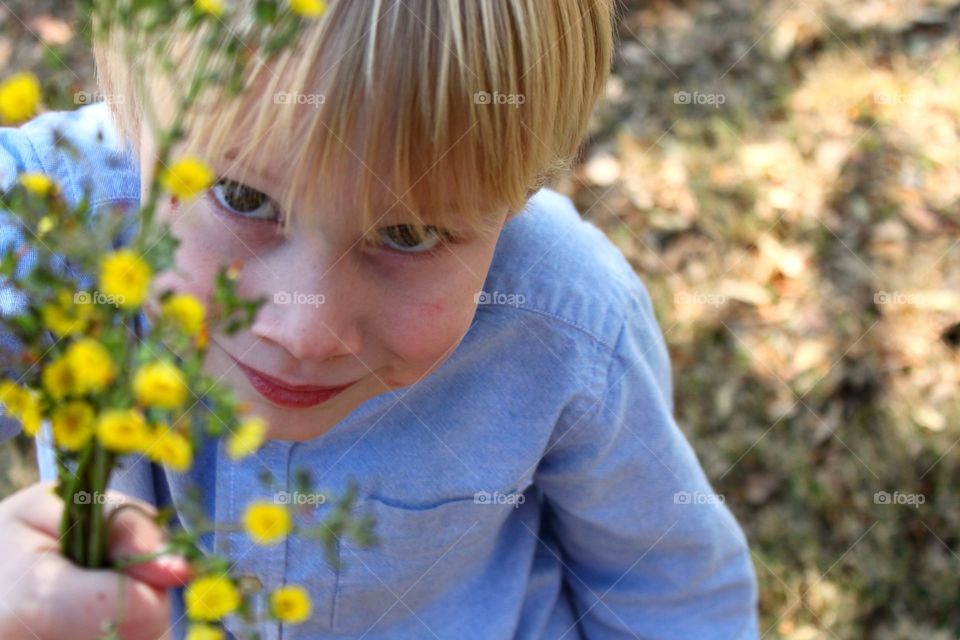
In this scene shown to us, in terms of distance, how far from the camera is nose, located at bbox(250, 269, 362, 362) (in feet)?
3.07

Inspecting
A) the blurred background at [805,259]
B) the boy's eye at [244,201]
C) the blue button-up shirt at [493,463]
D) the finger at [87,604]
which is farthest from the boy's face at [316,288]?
the blurred background at [805,259]

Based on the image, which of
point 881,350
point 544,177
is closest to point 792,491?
point 881,350

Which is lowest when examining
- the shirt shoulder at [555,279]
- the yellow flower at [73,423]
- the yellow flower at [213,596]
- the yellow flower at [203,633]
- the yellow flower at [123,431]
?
the shirt shoulder at [555,279]

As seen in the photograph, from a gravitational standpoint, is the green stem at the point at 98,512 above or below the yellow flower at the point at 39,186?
below

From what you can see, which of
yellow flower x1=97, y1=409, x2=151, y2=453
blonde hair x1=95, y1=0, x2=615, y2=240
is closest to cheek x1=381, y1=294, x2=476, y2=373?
blonde hair x1=95, y1=0, x2=615, y2=240

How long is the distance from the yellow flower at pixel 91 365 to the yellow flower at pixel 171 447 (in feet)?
0.11

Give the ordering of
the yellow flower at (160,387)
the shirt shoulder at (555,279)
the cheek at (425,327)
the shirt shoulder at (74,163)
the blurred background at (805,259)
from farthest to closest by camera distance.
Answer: the blurred background at (805,259) < the shirt shoulder at (555,279) < the shirt shoulder at (74,163) < the cheek at (425,327) < the yellow flower at (160,387)

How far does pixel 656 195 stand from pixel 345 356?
170cm

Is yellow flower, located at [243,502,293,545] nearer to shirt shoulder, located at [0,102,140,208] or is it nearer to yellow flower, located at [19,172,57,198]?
yellow flower, located at [19,172,57,198]

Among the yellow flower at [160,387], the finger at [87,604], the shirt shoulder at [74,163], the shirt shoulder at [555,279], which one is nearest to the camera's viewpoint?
the yellow flower at [160,387]

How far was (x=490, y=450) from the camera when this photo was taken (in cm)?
136

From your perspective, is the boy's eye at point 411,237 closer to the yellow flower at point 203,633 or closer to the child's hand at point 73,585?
the child's hand at point 73,585

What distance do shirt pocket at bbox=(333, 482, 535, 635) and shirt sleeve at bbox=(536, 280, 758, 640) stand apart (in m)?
0.10

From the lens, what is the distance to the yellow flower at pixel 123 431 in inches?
18.1
